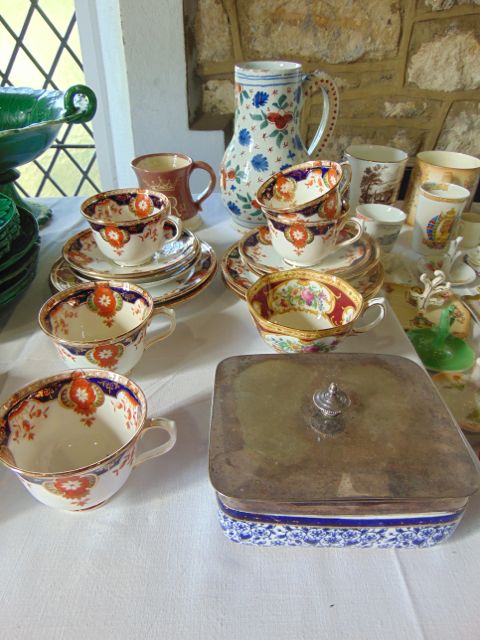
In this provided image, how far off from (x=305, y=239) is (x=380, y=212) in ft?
0.94

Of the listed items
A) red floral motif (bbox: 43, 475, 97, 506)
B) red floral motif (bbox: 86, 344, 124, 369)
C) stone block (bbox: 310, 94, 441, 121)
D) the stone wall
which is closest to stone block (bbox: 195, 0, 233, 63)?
the stone wall

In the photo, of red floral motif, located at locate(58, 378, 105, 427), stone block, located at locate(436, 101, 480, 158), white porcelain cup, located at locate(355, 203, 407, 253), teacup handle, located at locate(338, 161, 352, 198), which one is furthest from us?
stone block, located at locate(436, 101, 480, 158)

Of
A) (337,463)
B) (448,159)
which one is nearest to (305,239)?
(337,463)

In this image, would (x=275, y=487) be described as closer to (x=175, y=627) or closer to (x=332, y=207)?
(x=175, y=627)

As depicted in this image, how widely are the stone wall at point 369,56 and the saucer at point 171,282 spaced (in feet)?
2.42

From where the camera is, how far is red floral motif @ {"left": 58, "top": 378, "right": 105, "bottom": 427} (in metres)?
0.44

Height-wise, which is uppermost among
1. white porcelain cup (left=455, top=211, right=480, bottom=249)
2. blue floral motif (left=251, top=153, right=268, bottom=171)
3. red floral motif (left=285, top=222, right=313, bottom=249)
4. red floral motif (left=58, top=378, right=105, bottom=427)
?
blue floral motif (left=251, top=153, right=268, bottom=171)

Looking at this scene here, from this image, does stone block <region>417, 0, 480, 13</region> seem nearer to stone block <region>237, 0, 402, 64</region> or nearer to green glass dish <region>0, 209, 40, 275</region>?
stone block <region>237, 0, 402, 64</region>

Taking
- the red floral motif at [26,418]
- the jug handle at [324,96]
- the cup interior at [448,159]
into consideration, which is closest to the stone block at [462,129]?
the cup interior at [448,159]

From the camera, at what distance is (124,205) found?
0.69 meters

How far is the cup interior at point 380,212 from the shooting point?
81 cm

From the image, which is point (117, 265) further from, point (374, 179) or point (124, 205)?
point (374, 179)

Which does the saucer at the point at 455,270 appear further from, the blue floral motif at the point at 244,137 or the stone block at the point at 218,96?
the stone block at the point at 218,96

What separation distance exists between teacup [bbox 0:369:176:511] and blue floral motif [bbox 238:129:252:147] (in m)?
0.47
